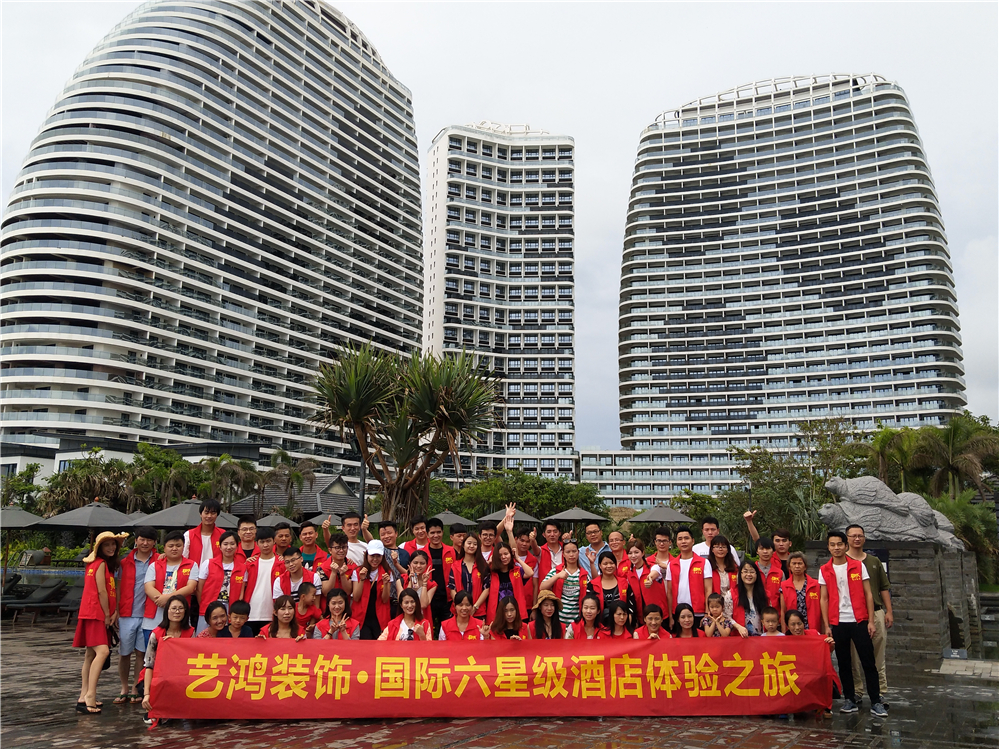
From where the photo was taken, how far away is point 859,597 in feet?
23.1

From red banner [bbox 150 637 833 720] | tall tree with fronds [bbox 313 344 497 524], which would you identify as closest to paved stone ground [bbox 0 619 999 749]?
red banner [bbox 150 637 833 720]

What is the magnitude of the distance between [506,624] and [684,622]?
169 centimetres

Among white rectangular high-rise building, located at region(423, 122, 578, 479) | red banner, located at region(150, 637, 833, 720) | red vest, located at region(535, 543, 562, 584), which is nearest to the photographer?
red banner, located at region(150, 637, 833, 720)

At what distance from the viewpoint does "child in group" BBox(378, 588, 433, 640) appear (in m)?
6.88

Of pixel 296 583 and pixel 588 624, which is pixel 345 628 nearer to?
pixel 296 583

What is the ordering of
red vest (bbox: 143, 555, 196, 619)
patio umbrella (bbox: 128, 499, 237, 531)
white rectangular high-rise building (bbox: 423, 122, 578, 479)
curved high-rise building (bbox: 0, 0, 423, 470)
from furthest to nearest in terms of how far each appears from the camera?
white rectangular high-rise building (bbox: 423, 122, 578, 479)
curved high-rise building (bbox: 0, 0, 423, 470)
patio umbrella (bbox: 128, 499, 237, 531)
red vest (bbox: 143, 555, 196, 619)

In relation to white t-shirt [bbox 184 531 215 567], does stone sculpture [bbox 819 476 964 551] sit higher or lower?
higher

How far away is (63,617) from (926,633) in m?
16.8

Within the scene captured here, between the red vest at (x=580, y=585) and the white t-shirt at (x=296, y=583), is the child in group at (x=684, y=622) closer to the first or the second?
the red vest at (x=580, y=585)

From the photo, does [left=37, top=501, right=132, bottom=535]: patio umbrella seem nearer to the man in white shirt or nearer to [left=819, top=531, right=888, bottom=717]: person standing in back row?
the man in white shirt

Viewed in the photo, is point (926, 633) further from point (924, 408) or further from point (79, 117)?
point (924, 408)

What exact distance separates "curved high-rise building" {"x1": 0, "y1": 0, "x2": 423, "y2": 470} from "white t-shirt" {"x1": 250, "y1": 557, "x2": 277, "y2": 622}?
46.4 meters

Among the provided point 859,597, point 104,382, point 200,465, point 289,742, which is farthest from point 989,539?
point 104,382

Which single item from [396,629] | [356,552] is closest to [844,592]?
[396,629]
